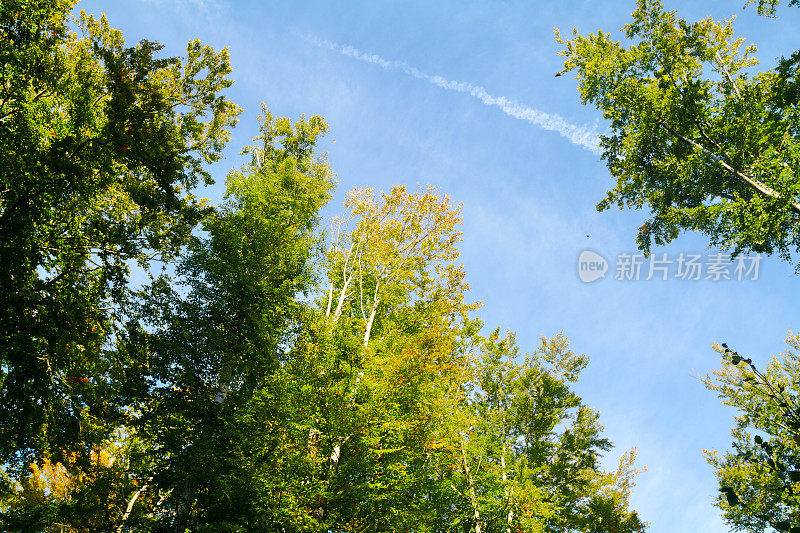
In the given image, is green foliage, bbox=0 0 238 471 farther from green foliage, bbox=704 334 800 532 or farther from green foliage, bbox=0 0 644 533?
green foliage, bbox=704 334 800 532

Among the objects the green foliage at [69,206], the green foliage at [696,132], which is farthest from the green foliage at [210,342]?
the green foliage at [696,132]

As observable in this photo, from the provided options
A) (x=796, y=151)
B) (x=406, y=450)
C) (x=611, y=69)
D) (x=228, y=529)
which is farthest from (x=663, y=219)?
(x=228, y=529)

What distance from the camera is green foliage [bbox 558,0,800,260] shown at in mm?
11789

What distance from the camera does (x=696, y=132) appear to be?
13.7 metres

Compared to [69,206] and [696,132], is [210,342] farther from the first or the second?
[696,132]

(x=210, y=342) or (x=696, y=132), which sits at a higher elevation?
(x=696, y=132)

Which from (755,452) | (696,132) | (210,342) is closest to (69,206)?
(210,342)

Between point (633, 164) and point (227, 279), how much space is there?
15027 mm

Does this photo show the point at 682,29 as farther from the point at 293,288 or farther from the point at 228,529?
the point at 228,529

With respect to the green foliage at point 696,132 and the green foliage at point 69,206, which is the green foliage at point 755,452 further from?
the green foliage at point 69,206

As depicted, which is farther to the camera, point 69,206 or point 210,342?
point 210,342

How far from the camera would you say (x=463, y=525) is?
14125mm

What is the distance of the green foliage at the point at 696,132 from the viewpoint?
1179 cm

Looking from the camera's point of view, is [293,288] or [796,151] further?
[293,288]
